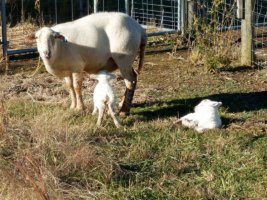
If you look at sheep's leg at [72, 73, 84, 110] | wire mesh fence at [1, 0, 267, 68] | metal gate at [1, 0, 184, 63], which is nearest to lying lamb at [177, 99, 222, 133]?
sheep's leg at [72, 73, 84, 110]

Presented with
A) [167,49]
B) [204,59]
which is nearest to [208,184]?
[204,59]

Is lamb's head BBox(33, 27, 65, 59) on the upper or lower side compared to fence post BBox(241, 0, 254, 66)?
upper

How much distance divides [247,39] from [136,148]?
4.51 metres

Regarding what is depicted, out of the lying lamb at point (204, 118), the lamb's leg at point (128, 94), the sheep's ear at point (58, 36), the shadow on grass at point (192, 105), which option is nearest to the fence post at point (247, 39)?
the shadow on grass at point (192, 105)

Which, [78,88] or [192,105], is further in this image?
[192,105]

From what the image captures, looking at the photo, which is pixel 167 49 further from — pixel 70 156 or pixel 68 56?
pixel 70 156

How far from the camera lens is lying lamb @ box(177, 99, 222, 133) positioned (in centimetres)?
706

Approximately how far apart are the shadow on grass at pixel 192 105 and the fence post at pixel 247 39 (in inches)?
65.7

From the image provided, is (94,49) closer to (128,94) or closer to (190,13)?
(128,94)

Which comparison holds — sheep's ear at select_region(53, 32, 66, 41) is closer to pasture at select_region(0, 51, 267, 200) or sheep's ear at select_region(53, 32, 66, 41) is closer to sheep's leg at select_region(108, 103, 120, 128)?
pasture at select_region(0, 51, 267, 200)

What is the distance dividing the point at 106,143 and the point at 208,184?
4.36ft

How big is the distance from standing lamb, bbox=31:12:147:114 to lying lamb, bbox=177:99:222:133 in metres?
0.95

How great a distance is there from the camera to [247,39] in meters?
10.3

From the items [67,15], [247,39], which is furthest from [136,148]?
[67,15]
